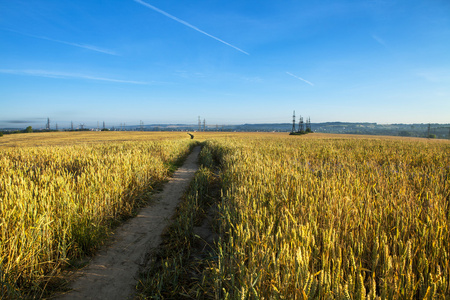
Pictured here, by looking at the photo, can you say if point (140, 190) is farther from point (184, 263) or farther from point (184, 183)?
point (184, 263)

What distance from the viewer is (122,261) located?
11.3ft

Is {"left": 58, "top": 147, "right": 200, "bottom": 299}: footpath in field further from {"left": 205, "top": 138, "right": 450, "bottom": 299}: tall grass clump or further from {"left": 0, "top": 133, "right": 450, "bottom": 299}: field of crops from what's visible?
{"left": 205, "top": 138, "right": 450, "bottom": 299}: tall grass clump

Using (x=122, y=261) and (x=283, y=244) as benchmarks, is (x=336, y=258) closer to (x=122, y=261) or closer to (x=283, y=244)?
(x=283, y=244)

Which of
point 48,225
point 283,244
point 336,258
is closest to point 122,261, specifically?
point 48,225

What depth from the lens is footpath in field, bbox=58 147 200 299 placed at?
2.75 metres

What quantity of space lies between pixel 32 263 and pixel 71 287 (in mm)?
→ 560

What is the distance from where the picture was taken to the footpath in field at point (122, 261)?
9.04 feet

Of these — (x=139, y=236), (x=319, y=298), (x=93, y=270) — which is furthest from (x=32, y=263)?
(x=319, y=298)

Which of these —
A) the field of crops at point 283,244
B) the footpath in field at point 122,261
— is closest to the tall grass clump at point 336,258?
the field of crops at point 283,244

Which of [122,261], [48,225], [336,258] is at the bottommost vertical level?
[122,261]

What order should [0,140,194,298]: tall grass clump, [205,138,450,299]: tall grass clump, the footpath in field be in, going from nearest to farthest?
[205,138,450,299]: tall grass clump, [0,140,194,298]: tall grass clump, the footpath in field

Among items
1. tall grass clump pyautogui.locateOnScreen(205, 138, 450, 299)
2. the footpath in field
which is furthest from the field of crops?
the footpath in field

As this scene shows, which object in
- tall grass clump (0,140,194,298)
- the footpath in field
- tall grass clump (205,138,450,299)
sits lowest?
the footpath in field

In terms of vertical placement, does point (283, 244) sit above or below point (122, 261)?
above
